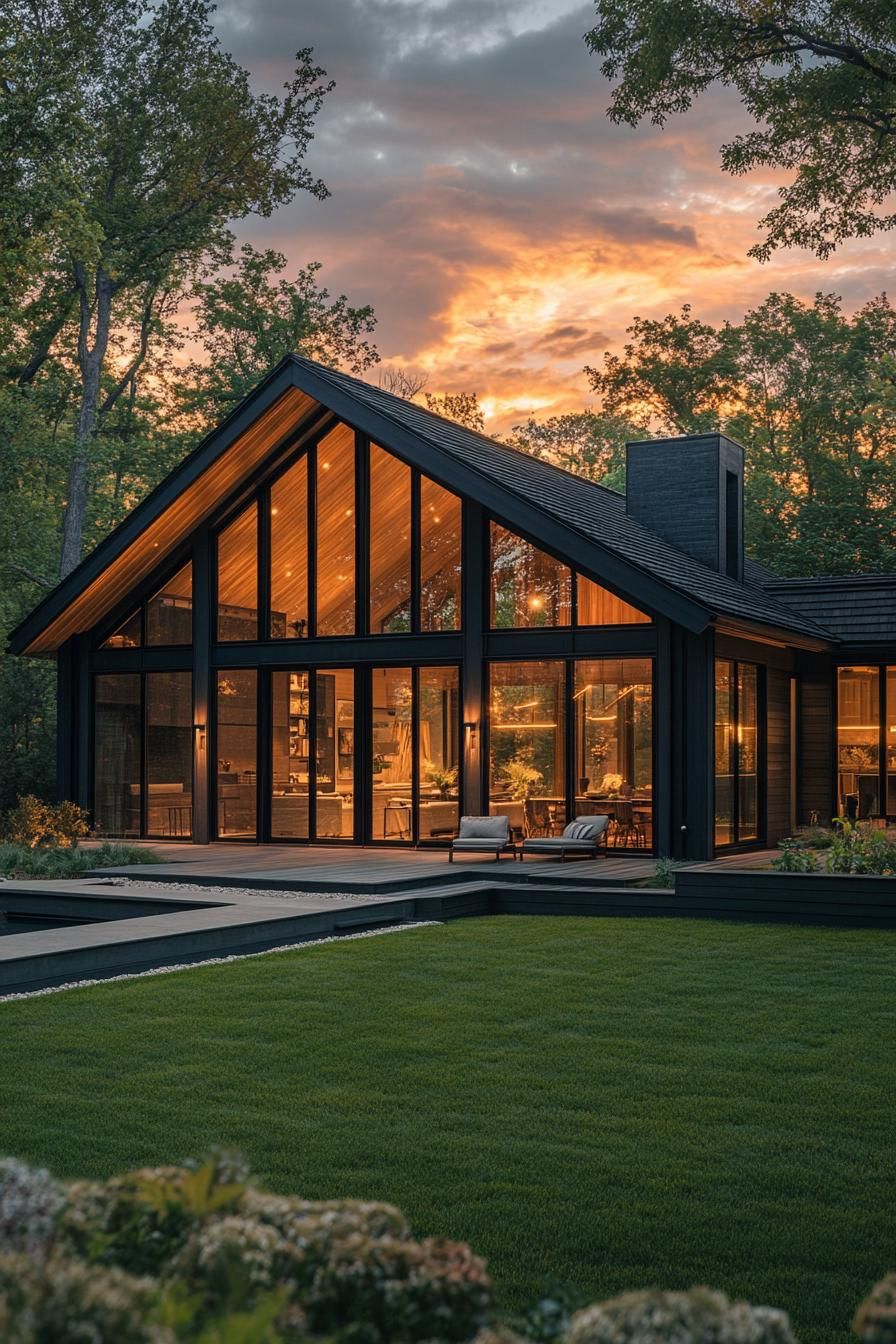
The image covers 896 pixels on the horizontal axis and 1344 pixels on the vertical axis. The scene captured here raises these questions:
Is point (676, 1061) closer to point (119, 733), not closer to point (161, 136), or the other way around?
point (119, 733)

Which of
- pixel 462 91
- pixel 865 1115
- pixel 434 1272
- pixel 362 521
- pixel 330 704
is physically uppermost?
pixel 462 91

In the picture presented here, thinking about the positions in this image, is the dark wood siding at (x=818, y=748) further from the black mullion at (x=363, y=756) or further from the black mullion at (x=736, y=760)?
the black mullion at (x=363, y=756)

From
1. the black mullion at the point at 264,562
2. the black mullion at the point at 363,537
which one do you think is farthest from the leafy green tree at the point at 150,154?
the black mullion at the point at 363,537

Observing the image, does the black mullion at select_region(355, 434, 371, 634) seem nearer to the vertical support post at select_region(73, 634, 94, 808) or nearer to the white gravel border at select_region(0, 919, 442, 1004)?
the vertical support post at select_region(73, 634, 94, 808)

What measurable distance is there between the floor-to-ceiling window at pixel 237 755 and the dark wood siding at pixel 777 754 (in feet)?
23.9

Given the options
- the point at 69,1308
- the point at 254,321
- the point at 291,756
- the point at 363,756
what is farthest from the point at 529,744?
the point at 254,321

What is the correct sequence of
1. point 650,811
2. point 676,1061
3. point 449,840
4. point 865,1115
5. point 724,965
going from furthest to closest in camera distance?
1. point 449,840
2. point 650,811
3. point 724,965
4. point 676,1061
5. point 865,1115

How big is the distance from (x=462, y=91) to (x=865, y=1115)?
16.7m

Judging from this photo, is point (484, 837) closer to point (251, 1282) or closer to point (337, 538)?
point (337, 538)

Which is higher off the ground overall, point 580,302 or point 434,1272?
point 580,302

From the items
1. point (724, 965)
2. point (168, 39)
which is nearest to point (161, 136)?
point (168, 39)

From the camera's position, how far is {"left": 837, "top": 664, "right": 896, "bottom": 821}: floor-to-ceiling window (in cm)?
2061

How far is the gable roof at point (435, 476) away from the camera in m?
16.9

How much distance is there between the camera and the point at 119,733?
20.9 meters
